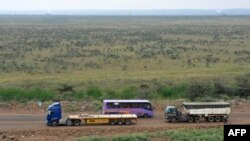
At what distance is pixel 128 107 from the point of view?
134 feet

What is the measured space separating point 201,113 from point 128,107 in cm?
556

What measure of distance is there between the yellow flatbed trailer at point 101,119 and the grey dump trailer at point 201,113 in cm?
297

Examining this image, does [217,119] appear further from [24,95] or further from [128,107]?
[24,95]

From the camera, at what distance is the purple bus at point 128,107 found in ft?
133

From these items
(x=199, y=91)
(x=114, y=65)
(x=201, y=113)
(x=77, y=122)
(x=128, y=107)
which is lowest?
(x=114, y=65)

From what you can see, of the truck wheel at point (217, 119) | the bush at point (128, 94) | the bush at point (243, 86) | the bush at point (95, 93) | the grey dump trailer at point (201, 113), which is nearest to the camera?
the grey dump trailer at point (201, 113)

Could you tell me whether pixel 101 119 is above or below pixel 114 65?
above

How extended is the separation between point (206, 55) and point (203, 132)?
54.0 m

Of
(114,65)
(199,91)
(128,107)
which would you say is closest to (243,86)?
(199,91)

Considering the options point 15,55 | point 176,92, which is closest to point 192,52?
point 15,55

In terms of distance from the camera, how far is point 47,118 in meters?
37.7

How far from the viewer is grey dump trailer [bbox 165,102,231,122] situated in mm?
39094

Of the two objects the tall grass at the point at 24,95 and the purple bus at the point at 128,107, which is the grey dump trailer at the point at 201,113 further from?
the tall grass at the point at 24,95

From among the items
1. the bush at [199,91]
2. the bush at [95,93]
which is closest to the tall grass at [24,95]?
the bush at [95,93]
